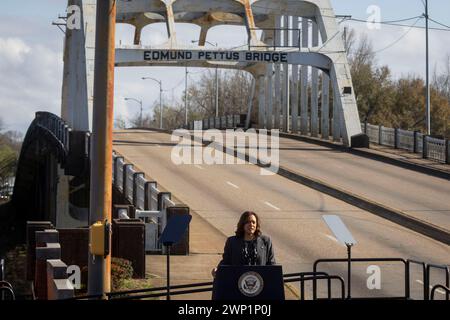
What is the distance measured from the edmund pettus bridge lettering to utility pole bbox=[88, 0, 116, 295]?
4010 centimetres

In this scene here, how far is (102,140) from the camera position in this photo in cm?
1345

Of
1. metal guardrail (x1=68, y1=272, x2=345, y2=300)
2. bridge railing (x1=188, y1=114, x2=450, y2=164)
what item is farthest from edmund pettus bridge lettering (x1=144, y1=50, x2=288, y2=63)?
metal guardrail (x1=68, y1=272, x2=345, y2=300)

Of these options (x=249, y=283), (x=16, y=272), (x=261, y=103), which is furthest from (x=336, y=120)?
(x=249, y=283)

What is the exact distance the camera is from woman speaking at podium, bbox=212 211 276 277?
448 inches

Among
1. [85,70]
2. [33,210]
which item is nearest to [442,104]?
[33,210]

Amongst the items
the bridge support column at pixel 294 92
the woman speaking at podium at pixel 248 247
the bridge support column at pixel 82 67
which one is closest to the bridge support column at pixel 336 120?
the bridge support column at pixel 294 92

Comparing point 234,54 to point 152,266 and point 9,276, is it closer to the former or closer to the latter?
point 9,276

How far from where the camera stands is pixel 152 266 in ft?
70.5

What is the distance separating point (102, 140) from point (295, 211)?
17980 millimetres

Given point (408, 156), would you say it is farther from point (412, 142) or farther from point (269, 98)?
point (269, 98)

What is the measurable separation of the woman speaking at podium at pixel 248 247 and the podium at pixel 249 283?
A: 760 mm

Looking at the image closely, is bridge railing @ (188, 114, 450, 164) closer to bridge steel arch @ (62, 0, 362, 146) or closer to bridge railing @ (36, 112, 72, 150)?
bridge steel arch @ (62, 0, 362, 146)

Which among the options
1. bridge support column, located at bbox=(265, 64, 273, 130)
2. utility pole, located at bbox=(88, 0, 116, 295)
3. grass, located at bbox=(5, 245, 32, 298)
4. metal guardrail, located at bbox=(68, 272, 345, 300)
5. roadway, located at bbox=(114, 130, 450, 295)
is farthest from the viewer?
bridge support column, located at bbox=(265, 64, 273, 130)

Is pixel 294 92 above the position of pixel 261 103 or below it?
above
